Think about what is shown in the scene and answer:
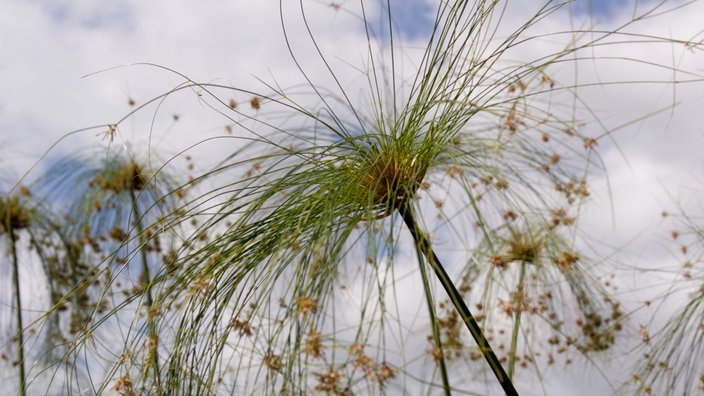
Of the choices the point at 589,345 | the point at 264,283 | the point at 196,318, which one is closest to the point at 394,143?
the point at 264,283

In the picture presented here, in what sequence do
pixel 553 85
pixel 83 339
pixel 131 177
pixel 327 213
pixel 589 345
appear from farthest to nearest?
pixel 131 177 → pixel 589 345 → pixel 553 85 → pixel 83 339 → pixel 327 213

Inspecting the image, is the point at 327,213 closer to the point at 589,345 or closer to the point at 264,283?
the point at 264,283

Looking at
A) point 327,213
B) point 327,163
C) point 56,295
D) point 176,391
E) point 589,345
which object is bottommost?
point 176,391

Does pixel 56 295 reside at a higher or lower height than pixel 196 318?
higher

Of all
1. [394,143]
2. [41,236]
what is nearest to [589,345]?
[394,143]

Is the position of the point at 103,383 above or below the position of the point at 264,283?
below

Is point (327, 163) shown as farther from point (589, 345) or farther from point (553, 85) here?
point (589, 345)

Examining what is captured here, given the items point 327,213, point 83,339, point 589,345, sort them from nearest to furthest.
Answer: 1. point 327,213
2. point 83,339
3. point 589,345

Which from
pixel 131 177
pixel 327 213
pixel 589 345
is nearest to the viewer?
pixel 327 213

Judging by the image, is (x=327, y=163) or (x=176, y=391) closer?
(x=176, y=391)
